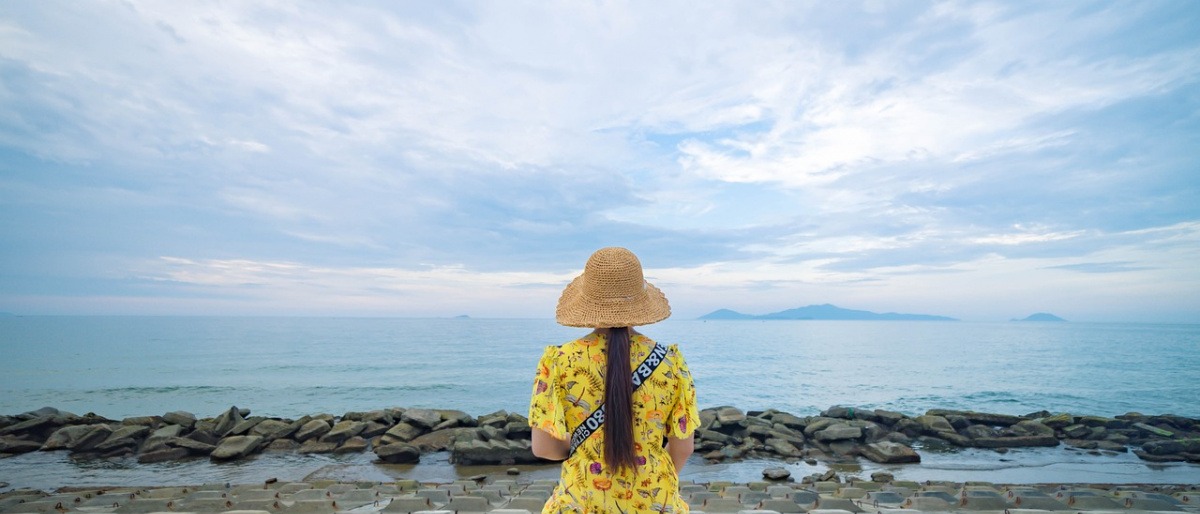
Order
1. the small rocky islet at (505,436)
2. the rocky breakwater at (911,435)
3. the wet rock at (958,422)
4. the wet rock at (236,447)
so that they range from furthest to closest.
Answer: the wet rock at (958,422) < the rocky breakwater at (911,435) < the small rocky islet at (505,436) < the wet rock at (236,447)

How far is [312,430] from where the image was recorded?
12633 mm

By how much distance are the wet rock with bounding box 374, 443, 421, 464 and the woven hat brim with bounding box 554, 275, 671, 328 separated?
9.78 m

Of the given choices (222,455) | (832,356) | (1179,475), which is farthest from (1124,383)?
(222,455)

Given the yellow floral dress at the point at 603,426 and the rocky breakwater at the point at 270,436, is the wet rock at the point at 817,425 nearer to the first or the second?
the rocky breakwater at the point at 270,436

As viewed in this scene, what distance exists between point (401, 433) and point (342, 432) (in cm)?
129

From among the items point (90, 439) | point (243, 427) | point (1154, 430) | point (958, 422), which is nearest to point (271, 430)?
point (243, 427)

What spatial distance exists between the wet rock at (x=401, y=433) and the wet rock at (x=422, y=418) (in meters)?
0.16

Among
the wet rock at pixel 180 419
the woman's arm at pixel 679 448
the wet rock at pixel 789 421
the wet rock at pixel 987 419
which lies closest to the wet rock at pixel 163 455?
the wet rock at pixel 180 419

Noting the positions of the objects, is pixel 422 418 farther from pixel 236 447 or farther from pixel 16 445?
pixel 16 445

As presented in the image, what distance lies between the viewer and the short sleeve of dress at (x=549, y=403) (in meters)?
2.22

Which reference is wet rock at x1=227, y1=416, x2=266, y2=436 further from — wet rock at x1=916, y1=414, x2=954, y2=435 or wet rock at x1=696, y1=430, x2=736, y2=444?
wet rock at x1=916, y1=414, x2=954, y2=435

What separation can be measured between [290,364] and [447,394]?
56.5 feet

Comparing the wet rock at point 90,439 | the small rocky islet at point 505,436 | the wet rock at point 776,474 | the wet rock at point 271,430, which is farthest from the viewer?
the wet rock at point 271,430

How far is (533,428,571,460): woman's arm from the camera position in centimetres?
230
